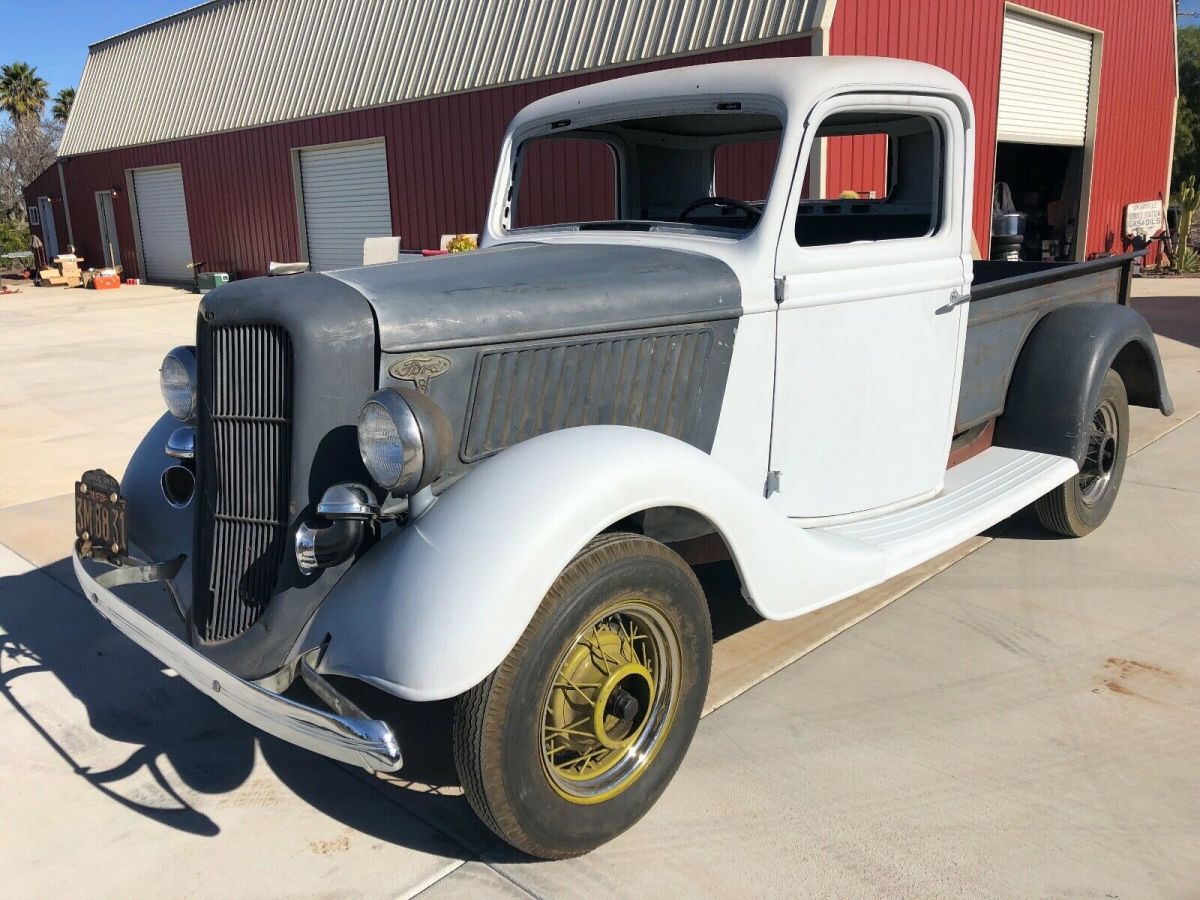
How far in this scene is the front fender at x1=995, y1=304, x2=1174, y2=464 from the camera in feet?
12.8

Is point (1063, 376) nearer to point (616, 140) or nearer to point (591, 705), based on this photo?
point (616, 140)

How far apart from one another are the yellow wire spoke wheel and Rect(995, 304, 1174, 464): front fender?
2306 mm

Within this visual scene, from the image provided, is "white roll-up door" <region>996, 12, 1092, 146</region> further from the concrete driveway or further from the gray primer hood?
the gray primer hood

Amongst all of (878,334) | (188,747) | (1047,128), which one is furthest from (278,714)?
(1047,128)

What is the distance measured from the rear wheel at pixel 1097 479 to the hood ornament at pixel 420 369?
297 centimetres

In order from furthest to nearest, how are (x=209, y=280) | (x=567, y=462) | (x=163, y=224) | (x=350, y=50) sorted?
(x=163, y=224), (x=209, y=280), (x=350, y=50), (x=567, y=462)

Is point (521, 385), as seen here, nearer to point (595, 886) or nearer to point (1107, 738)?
point (595, 886)

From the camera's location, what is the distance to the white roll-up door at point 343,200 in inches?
587

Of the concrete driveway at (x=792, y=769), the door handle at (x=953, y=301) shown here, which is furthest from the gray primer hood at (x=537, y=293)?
the concrete driveway at (x=792, y=769)

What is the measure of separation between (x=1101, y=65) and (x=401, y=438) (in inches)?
582

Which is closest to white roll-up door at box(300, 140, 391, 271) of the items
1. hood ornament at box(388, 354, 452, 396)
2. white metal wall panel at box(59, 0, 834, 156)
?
white metal wall panel at box(59, 0, 834, 156)

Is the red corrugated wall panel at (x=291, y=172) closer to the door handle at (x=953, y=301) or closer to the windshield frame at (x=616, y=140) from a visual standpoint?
the windshield frame at (x=616, y=140)

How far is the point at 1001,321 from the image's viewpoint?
381 cm

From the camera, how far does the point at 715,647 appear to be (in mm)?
3379
